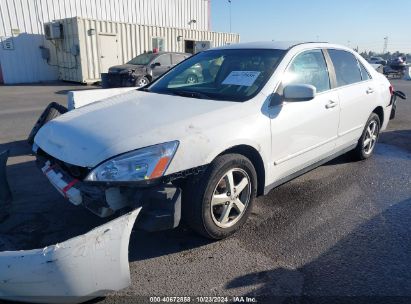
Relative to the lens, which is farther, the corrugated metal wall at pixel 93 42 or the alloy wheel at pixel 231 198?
the corrugated metal wall at pixel 93 42

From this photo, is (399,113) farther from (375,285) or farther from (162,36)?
(162,36)

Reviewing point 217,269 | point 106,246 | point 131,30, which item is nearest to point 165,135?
point 106,246

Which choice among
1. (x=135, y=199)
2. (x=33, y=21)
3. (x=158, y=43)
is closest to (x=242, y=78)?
(x=135, y=199)

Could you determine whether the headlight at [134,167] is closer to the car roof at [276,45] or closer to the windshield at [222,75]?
the windshield at [222,75]

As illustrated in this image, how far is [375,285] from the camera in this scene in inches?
96.8

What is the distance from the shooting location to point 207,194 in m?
2.66

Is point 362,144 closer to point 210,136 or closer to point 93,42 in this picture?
point 210,136

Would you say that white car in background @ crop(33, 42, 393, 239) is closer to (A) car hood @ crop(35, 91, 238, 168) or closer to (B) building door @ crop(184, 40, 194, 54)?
(A) car hood @ crop(35, 91, 238, 168)

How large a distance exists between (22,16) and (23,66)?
98.8 inches

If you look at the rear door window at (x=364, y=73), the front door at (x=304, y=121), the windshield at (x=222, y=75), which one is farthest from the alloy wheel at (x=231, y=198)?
the rear door window at (x=364, y=73)

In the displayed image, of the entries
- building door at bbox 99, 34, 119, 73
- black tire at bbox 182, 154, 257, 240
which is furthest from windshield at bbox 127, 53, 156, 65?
black tire at bbox 182, 154, 257, 240

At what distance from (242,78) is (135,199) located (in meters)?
1.73

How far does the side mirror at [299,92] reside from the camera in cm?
310

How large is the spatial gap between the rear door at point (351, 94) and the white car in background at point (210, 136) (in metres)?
0.02
